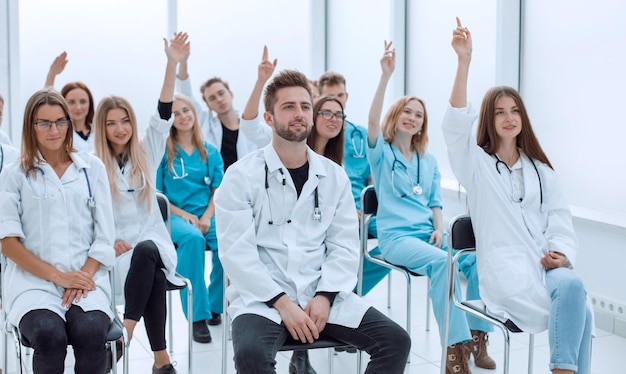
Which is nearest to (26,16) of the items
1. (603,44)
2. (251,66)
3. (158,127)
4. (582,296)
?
(251,66)

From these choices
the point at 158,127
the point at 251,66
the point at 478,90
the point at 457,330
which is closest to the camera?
the point at 457,330

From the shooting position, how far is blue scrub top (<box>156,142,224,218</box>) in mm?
3729

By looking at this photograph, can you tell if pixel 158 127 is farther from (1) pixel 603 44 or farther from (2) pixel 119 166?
(1) pixel 603 44

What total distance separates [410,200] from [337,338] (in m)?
1.36

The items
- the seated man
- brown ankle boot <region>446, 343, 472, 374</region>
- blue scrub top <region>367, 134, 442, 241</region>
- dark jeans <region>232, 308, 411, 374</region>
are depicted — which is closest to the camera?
dark jeans <region>232, 308, 411, 374</region>

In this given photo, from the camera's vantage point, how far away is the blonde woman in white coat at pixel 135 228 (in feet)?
9.26

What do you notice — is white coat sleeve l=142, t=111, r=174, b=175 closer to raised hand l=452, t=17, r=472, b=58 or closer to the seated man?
the seated man

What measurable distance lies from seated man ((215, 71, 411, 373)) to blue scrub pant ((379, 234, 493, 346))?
679 mm

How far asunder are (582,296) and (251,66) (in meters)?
4.20

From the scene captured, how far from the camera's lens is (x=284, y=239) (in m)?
2.31

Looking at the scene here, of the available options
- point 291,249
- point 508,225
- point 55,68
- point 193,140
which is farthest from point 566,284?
point 55,68

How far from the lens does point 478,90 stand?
4648 mm

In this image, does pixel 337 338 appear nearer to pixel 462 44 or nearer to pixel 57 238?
pixel 57 238

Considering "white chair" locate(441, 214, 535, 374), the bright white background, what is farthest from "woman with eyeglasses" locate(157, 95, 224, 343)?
the bright white background
